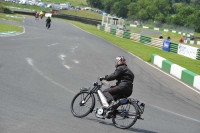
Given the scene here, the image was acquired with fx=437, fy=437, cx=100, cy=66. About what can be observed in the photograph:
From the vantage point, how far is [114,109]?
973 centimetres

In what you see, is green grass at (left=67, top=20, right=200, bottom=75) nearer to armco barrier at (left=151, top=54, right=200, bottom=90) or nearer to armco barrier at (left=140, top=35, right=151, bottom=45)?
armco barrier at (left=151, top=54, right=200, bottom=90)

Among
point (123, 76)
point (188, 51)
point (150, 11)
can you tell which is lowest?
point (150, 11)

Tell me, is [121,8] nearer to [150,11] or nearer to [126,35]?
[150,11]

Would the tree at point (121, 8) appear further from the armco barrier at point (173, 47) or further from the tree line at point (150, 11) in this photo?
the armco barrier at point (173, 47)

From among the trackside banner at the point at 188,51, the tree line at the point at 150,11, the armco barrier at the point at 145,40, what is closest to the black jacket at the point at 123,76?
the trackside banner at the point at 188,51

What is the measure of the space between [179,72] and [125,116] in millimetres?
13207

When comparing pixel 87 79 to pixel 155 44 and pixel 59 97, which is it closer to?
pixel 59 97

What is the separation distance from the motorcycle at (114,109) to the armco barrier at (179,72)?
399 inches

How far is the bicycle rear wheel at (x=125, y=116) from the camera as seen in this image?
9.44 m

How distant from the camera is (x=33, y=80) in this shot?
50.9 ft

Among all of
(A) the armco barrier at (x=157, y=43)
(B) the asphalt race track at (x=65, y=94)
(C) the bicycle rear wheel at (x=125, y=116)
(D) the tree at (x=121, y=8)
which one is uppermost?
(C) the bicycle rear wheel at (x=125, y=116)

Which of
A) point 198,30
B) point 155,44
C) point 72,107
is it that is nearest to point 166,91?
point 72,107

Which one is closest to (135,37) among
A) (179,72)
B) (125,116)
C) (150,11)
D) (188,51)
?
(188,51)

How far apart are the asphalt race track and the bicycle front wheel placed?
0.56ft
